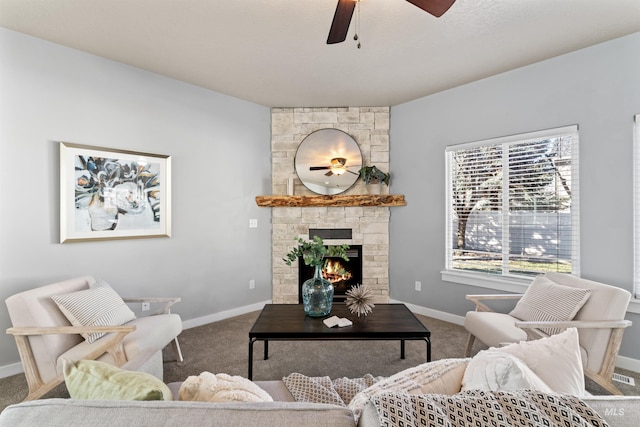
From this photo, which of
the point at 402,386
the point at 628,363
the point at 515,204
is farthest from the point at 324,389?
the point at 515,204

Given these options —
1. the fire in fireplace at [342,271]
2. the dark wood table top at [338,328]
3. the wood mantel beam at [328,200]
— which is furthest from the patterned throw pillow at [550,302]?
the fire in fireplace at [342,271]

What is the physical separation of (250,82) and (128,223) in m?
1.95

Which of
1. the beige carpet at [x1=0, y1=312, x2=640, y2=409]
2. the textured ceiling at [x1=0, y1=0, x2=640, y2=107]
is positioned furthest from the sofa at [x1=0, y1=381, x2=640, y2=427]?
the textured ceiling at [x1=0, y1=0, x2=640, y2=107]

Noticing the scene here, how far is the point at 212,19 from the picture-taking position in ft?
7.70

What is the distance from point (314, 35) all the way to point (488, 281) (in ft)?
9.85

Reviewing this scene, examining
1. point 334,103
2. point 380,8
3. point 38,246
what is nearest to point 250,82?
point 334,103

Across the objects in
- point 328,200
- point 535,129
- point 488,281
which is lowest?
point 488,281

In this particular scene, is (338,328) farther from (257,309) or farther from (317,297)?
(257,309)

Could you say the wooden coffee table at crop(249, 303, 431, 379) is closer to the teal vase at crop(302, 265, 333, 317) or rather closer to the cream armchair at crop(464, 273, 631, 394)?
the teal vase at crop(302, 265, 333, 317)

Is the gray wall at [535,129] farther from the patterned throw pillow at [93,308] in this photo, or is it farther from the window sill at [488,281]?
the patterned throw pillow at [93,308]

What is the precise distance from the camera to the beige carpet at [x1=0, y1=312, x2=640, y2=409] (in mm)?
2445

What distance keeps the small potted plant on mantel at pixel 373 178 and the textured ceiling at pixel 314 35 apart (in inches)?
41.8

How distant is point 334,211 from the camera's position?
4.26 m

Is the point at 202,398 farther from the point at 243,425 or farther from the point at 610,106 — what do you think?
the point at 610,106
